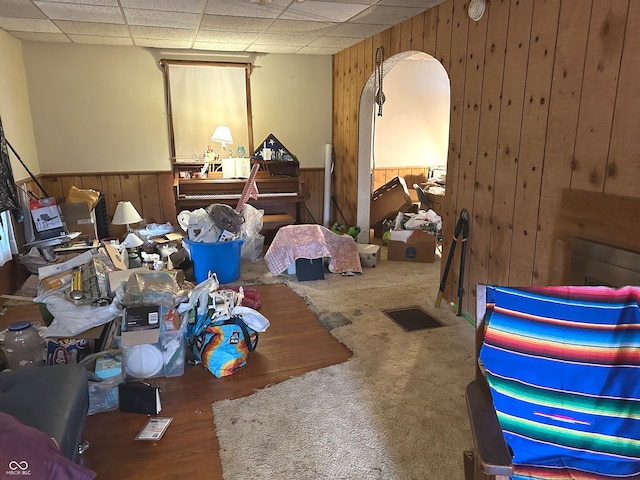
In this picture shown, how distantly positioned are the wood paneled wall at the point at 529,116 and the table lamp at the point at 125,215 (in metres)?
3.32

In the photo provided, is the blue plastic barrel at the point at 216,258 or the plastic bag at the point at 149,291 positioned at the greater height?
the plastic bag at the point at 149,291

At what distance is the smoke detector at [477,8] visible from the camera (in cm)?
279

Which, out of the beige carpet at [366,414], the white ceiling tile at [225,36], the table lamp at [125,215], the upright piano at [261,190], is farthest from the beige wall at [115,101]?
the beige carpet at [366,414]

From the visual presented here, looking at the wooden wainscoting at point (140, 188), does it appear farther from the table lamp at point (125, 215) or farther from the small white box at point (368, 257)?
the small white box at point (368, 257)

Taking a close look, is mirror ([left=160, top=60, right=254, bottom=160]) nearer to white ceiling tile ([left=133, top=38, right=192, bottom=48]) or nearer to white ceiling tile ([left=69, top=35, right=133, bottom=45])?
white ceiling tile ([left=133, top=38, right=192, bottom=48])

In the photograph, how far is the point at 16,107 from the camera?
14.5 ft

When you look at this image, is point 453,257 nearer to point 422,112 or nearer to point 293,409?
point 293,409

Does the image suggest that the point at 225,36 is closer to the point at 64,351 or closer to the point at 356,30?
the point at 356,30

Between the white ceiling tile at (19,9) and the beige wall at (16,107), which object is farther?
the beige wall at (16,107)

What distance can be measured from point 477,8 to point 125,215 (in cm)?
391

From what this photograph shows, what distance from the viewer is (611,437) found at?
1290 mm

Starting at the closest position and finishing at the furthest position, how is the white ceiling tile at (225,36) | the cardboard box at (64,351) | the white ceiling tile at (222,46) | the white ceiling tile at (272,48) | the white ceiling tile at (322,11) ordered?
the cardboard box at (64,351) → the white ceiling tile at (322,11) → the white ceiling tile at (225,36) → the white ceiling tile at (222,46) → the white ceiling tile at (272,48)

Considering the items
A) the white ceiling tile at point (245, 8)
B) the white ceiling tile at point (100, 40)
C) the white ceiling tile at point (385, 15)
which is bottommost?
the white ceiling tile at point (385, 15)

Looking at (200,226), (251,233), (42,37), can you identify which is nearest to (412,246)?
(251,233)
